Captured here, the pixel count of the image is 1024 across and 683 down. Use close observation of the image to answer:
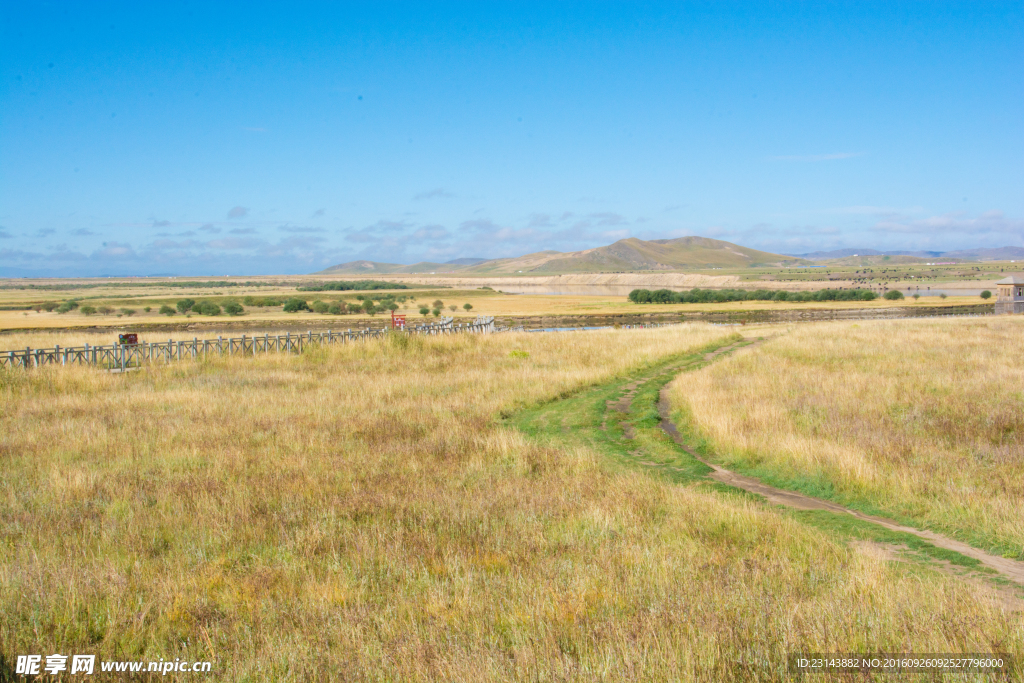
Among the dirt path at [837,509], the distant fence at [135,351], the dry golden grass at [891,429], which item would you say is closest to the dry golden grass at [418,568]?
→ the dirt path at [837,509]

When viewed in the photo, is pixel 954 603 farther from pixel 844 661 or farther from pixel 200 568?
pixel 200 568

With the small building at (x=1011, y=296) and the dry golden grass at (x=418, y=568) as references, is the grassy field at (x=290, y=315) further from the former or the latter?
the dry golden grass at (x=418, y=568)

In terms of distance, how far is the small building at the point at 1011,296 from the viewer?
5197 centimetres

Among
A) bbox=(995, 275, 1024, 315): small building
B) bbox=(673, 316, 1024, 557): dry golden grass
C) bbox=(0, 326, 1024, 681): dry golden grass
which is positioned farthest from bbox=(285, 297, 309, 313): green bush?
bbox=(995, 275, 1024, 315): small building

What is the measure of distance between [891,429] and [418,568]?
30.7 ft

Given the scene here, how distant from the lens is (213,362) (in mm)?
24578

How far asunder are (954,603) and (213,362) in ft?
79.4

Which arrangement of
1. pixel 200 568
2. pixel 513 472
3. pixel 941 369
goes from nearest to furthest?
pixel 200 568, pixel 513 472, pixel 941 369

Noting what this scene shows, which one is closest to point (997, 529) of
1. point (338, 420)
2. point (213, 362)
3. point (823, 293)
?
point (338, 420)

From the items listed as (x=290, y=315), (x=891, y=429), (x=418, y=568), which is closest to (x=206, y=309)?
(x=290, y=315)

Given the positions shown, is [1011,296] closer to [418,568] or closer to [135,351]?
[135,351]

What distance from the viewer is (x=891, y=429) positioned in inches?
461

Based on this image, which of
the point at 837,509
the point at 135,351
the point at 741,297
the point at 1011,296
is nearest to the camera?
the point at 837,509

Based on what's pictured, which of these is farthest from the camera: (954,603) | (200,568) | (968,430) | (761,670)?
(968,430)
